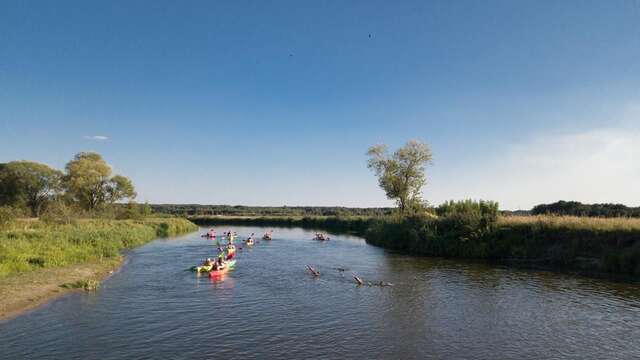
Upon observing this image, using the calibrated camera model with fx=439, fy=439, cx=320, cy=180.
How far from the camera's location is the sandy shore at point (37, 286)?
18.8 metres

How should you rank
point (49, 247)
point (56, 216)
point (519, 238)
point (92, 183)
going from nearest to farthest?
point (49, 247) < point (519, 238) < point (56, 216) < point (92, 183)

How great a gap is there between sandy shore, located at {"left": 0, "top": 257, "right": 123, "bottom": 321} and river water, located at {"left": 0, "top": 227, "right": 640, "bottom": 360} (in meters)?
0.88

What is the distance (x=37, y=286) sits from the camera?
21.9 metres

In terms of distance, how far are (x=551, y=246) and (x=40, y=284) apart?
1432 inches

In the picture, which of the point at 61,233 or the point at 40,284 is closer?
the point at 40,284

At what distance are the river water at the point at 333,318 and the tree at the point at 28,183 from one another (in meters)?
67.8

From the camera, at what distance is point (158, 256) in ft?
125

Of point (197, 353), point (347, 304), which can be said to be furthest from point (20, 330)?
point (347, 304)

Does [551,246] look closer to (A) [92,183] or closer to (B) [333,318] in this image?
(B) [333,318]

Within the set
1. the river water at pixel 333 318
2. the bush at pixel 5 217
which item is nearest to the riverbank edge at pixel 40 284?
the river water at pixel 333 318

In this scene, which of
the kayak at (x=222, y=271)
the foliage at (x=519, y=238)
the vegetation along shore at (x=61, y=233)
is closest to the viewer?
the vegetation along shore at (x=61, y=233)

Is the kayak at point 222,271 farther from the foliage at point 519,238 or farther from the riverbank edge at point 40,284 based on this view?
the foliage at point 519,238

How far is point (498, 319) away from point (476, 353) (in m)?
4.90

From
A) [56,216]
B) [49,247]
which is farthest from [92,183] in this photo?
[49,247]
